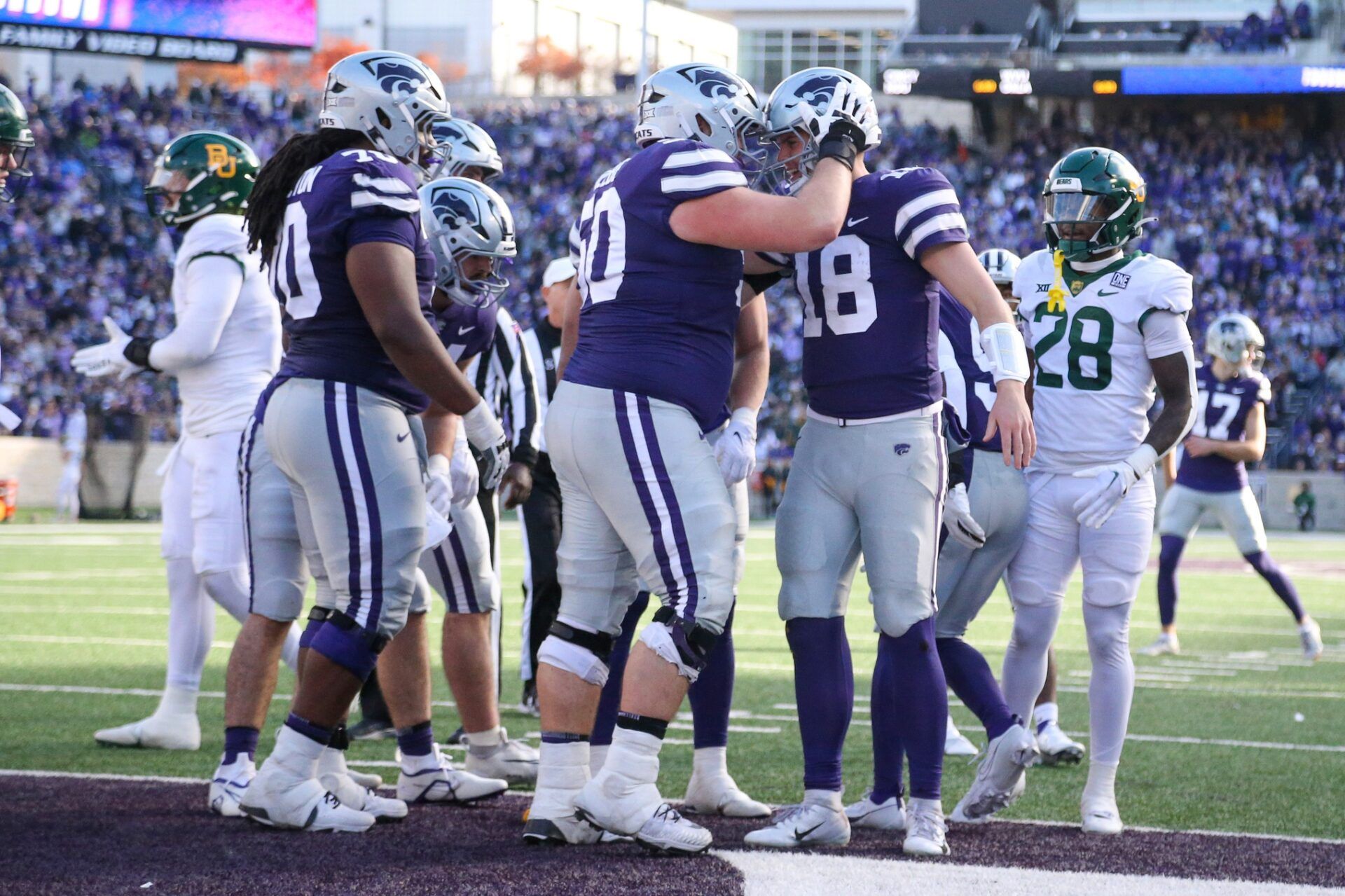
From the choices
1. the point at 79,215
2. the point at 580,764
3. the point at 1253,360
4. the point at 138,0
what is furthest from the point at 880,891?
the point at 79,215

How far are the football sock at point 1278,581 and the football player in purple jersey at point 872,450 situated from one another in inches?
215

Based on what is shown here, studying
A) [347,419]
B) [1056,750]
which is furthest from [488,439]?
[1056,750]

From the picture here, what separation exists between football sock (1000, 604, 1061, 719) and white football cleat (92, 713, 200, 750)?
8.66ft

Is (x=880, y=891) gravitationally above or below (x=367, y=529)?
below

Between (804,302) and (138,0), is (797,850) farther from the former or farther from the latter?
(138,0)

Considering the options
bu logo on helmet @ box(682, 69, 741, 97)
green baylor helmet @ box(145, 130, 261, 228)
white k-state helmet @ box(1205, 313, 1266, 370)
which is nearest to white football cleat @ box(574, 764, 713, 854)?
bu logo on helmet @ box(682, 69, 741, 97)

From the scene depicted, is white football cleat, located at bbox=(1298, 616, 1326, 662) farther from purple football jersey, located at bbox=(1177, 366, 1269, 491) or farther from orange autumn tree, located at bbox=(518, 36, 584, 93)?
orange autumn tree, located at bbox=(518, 36, 584, 93)

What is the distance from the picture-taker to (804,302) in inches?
166

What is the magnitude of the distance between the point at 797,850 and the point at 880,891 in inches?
19.9

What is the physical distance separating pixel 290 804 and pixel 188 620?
5.62ft

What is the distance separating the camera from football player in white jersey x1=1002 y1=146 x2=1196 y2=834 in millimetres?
4457

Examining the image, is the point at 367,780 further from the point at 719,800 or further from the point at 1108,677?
the point at 1108,677

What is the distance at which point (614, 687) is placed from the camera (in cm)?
461

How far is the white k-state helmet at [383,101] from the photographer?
4.20 m
